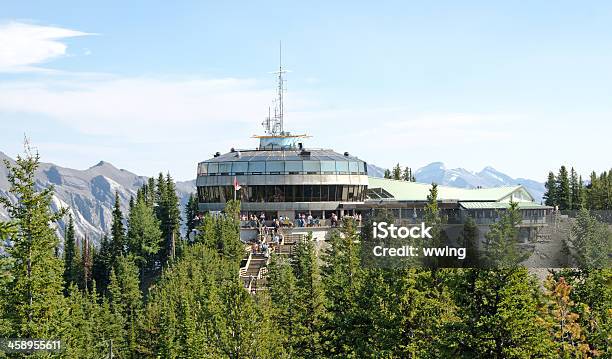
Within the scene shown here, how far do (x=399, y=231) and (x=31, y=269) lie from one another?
78.6ft

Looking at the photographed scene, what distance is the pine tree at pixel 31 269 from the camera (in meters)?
47.8

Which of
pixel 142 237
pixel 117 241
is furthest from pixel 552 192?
pixel 117 241

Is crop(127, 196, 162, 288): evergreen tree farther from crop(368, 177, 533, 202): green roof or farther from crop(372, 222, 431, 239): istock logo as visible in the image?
crop(372, 222, 431, 239): istock logo

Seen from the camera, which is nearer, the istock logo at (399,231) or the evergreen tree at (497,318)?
the evergreen tree at (497,318)

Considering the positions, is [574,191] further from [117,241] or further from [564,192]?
[117,241]

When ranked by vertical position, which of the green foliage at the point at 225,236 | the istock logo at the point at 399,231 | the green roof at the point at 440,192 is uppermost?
the green roof at the point at 440,192

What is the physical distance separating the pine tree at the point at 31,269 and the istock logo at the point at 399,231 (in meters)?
21.5

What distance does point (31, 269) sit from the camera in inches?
1911

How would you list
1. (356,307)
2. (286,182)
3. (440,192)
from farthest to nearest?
(440,192), (286,182), (356,307)

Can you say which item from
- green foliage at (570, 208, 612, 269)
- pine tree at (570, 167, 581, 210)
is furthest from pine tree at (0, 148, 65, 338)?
pine tree at (570, 167, 581, 210)

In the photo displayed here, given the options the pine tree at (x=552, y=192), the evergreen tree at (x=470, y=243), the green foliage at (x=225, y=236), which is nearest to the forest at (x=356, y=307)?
the evergreen tree at (x=470, y=243)

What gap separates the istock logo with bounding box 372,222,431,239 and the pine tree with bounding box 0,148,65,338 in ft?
70.4

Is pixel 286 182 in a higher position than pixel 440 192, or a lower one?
higher
